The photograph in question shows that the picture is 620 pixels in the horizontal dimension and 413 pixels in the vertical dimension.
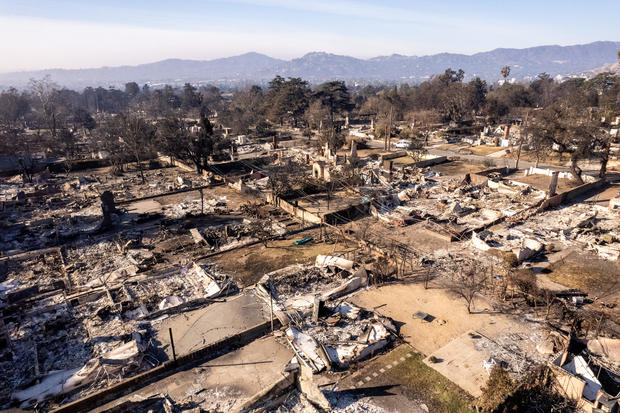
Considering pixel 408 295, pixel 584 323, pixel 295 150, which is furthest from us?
pixel 295 150

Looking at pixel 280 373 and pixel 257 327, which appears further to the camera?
pixel 257 327

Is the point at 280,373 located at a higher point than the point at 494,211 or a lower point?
lower

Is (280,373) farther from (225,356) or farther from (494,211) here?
(494,211)

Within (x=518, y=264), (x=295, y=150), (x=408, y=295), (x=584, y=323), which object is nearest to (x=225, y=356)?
(x=408, y=295)

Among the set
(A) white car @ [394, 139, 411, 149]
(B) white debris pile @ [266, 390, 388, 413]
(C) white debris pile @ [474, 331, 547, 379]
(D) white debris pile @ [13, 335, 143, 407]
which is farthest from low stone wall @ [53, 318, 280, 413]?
(A) white car @ [394, 139, 411, 149]

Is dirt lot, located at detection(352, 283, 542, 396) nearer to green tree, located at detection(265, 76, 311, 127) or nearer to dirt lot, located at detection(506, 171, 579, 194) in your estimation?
dirt lot, located at detection(506, 171, 579, 194)

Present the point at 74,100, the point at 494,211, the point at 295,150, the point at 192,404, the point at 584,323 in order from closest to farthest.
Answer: the point at 192,404 → the point at 584,323 → the point at 494,211 → the point at 295,150 → the point at 74,100

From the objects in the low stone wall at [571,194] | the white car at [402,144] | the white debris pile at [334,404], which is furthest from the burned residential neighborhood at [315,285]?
the white car at [402,144]

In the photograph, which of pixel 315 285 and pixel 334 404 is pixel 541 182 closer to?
pixel 315 285
